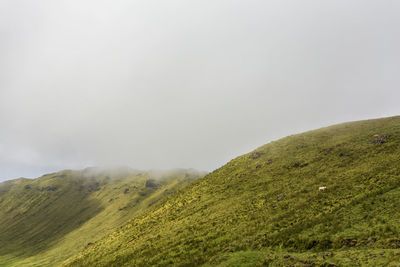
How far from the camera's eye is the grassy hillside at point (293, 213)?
84.2ft

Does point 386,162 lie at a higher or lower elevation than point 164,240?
higher

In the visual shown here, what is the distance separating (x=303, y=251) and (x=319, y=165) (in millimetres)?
38602

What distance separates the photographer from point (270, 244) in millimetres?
31344

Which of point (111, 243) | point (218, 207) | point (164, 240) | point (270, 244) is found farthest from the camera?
point (111, 243)

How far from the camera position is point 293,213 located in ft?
129

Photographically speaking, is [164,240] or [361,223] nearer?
[361,223]

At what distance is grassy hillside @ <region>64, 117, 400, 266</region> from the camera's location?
2567 centimetres

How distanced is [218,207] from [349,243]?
36471 millimetres

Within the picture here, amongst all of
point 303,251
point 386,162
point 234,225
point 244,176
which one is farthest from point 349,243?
point 244,176

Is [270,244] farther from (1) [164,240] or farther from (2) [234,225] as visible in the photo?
(1) [164,240]

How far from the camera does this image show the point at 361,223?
93.4ft

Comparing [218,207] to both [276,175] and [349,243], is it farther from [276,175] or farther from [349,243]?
[349,243]

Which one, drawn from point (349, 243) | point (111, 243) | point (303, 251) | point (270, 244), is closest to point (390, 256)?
point (349, 243)

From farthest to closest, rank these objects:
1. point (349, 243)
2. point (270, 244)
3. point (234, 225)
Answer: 1. point (234, 225)
2. point (270, 244)
3. point (349, 243)
